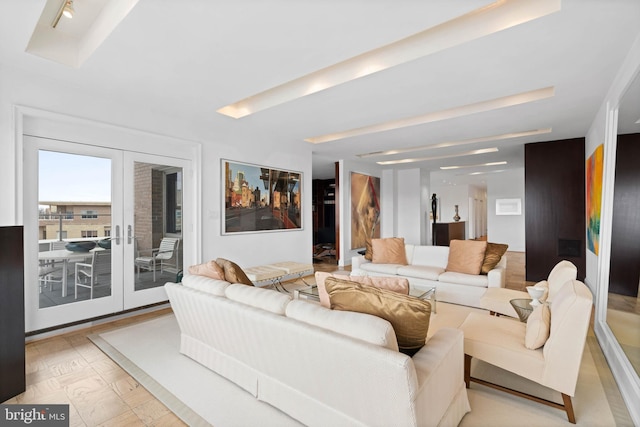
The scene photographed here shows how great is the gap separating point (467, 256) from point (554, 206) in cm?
257

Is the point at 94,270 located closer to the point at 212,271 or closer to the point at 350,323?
the point at 212,271

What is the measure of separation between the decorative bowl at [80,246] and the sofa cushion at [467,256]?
4688mm

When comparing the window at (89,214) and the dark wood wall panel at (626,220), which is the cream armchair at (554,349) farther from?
the window at (89,214)

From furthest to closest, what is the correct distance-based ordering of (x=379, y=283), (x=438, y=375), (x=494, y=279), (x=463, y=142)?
(x=463, y=142) < (x=494, y=279) < (x=379, y=283) < (x=438, y=375)

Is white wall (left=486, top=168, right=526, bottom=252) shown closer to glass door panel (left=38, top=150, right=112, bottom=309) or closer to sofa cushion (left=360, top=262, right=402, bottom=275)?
sofa cushion (left=360, top=262, right=402, bottom=275)

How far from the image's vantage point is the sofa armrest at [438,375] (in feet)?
4.57

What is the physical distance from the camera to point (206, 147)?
4590mm

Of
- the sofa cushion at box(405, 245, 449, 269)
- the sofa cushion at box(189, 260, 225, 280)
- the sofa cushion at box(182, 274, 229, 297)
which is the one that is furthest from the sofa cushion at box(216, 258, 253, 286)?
the sofa cushion at box(405, 245, 449, 269)

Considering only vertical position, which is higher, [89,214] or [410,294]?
[89,214]

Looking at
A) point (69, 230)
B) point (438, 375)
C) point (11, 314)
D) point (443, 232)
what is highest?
point (69, 230)

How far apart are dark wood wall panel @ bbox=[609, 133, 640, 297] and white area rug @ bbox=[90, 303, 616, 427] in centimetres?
76

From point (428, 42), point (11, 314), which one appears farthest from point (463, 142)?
point (11, 314)

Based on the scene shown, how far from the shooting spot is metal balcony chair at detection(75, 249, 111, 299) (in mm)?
3506

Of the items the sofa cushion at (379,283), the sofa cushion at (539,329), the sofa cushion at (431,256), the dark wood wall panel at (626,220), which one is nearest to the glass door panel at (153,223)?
the sofa cushion at (379,283)
